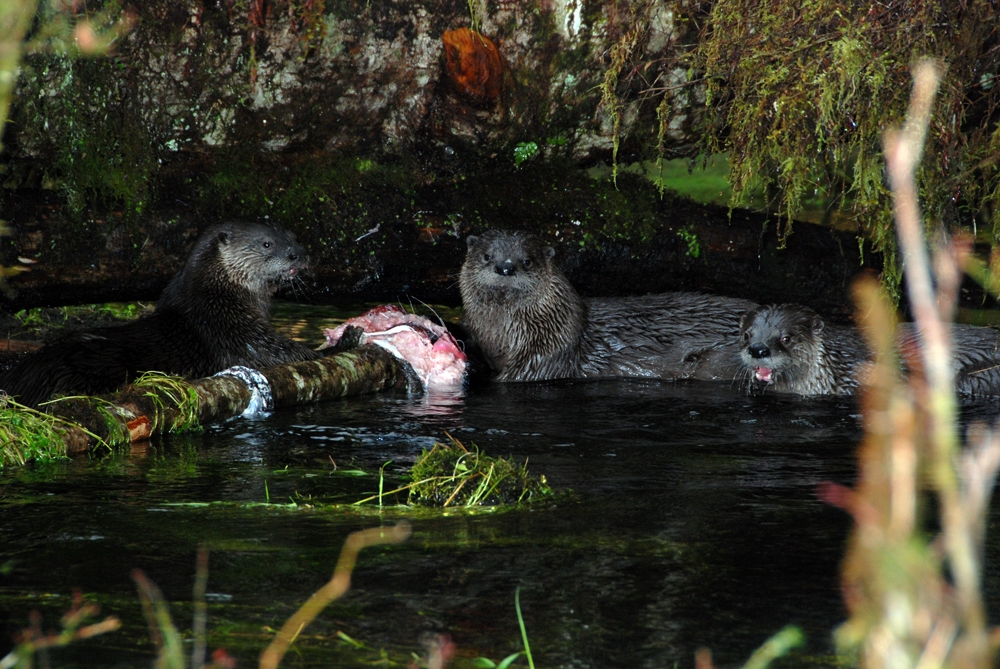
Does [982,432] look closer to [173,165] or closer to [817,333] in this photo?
[817,333]

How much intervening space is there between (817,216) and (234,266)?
4608mm

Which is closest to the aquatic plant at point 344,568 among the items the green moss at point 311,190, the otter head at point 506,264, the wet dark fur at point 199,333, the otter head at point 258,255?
the wet dark fur at point 199,333

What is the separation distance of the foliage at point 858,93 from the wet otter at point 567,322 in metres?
1.00

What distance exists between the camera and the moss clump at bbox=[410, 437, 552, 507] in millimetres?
4168

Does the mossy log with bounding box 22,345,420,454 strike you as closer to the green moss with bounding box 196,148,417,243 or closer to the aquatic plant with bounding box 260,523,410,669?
the green moss with bounding box 196,148,417,243

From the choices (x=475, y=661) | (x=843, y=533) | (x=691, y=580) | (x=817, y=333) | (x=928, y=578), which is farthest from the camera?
(x=817, y=333)

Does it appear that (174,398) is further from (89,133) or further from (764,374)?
(764,374)

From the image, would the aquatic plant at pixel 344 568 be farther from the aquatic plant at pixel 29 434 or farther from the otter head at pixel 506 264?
the otter head at pixel 506 264

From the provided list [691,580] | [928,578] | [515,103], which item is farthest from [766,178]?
[928,578]

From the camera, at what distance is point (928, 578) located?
113 cm

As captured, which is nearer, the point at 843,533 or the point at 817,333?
the point at 843,533

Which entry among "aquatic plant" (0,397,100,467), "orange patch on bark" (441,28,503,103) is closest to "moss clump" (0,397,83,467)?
"aquatic plant" (0,397,100,467)

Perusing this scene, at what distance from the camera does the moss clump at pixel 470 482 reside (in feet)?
13.7

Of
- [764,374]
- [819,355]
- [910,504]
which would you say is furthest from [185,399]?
[910,504]
